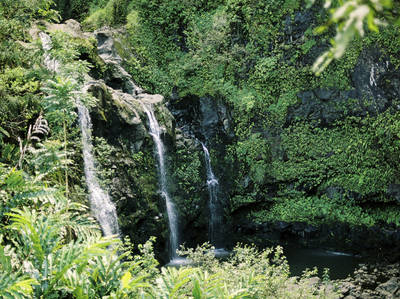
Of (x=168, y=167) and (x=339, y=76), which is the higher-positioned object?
(x=339, y=76)

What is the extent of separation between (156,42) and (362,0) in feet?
45.0

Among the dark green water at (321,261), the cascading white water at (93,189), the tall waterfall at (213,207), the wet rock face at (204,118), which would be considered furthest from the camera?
the wet rock face at (204,118)

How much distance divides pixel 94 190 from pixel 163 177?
3167mm

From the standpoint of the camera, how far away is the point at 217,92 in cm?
1276

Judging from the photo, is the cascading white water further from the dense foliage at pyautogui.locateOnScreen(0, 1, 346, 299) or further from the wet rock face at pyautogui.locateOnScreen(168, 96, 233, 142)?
the wet rock face at pyautogui.locateOnScreen(168, 96, 233, 142)

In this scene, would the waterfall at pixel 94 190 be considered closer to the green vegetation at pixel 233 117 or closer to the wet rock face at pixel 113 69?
the green vegetation at pixel 233 117

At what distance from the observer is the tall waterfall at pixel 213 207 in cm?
1145

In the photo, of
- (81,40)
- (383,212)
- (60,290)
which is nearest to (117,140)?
(81,40)

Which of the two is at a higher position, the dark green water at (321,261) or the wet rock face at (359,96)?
the wet rock face at (359,96)

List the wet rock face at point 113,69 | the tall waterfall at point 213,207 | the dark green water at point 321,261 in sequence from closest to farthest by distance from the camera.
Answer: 1. the dark green water at point 321,261
2. the wet rock face at point 113,69
3. the tall waterfall at point 213,207

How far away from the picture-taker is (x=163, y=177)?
32.2 ft

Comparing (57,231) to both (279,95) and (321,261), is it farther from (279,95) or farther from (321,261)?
(279,95)

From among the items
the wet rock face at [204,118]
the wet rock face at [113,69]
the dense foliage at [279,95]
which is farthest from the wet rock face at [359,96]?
the wet rock face at [113,69]

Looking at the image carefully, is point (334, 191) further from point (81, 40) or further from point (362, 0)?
point (362, 0)
